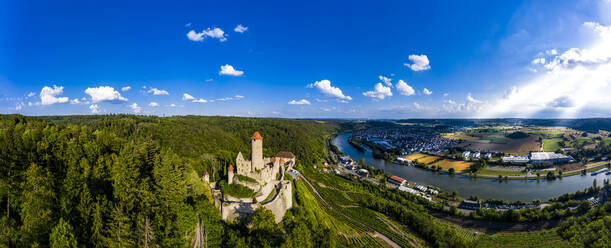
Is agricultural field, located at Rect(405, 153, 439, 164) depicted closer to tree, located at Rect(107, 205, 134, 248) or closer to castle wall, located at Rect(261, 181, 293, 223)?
castle wall, located at Rect(261, 181, 293, 223)

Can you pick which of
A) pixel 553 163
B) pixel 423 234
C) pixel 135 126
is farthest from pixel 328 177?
pixel 553 163

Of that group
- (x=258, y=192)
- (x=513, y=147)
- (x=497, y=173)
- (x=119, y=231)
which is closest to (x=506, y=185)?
(x=497, y=173)

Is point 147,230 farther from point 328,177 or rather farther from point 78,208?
point 328,177

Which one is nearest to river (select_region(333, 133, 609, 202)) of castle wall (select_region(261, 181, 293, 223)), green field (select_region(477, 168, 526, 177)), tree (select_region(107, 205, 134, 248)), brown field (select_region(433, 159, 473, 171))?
green field (select_region(477, 168, 526, 177))

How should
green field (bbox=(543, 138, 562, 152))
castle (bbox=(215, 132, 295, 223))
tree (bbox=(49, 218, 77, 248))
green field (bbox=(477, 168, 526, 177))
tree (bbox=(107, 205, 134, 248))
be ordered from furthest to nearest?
green field (bbox=(543, 138, 562, 152)) → green field (bbox=(477, 168, 526, 177)) → castle (bbox=(215, 132, 295, 223)) → tree (bbox=(107, 205, 134, 248)) → tree (bbox=(49, 218, 77, 248))

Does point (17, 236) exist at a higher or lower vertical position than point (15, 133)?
lower

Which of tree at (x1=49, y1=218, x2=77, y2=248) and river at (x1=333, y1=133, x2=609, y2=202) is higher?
tree at (x1=49, y1=218, x2=77, y2=248)
